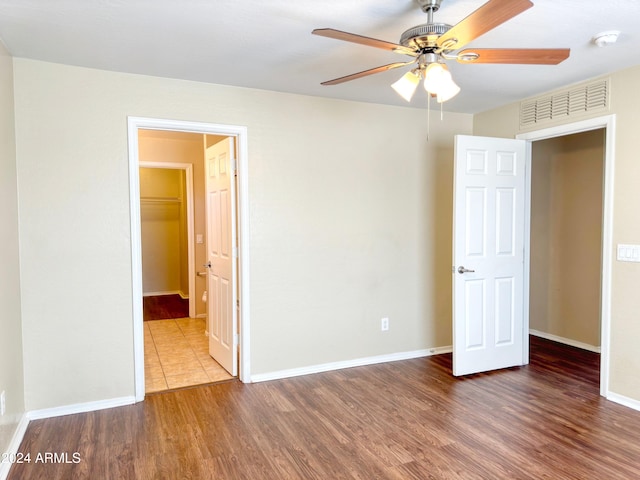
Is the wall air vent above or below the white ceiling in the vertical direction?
below

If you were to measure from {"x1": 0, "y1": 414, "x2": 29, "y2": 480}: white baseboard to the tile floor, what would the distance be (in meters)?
0.85

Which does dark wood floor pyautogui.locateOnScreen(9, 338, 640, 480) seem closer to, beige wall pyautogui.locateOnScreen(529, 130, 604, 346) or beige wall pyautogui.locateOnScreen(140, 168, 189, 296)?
beige wall pyautogui.locateOnScreen(529, 130, 604, 346)

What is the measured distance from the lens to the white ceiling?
84.1 inches

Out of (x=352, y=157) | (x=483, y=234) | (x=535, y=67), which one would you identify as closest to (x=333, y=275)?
(x=352, y=157)

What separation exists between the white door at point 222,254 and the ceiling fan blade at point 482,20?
2.15 meters

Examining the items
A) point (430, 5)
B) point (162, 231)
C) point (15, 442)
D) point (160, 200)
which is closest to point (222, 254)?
point (15, 442)

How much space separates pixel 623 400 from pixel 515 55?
2645 mm

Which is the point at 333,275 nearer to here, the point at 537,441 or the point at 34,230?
the point at 537,441

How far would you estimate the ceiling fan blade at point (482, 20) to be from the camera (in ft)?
5.09

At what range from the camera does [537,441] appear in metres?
Result: 2.62

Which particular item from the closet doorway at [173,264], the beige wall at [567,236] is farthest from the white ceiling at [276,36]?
the closet doorway at [173,264]

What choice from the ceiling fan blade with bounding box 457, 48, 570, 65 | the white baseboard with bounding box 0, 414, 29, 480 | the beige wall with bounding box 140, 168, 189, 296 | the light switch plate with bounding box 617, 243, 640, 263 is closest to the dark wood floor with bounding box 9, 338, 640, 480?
the white baseboard with bounding box 0, 414, 29, 480

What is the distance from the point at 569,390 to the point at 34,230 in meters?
4.13

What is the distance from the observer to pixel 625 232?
311 cm
